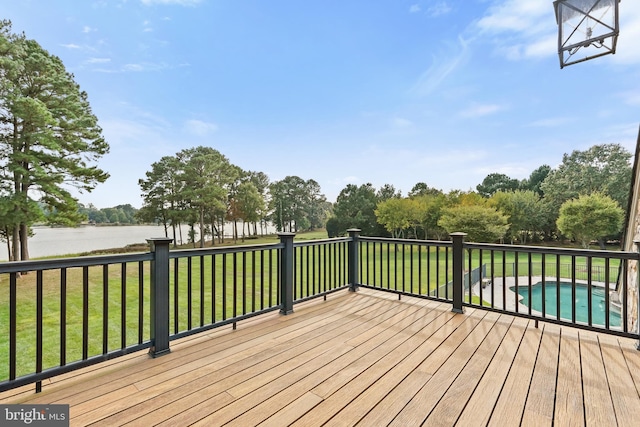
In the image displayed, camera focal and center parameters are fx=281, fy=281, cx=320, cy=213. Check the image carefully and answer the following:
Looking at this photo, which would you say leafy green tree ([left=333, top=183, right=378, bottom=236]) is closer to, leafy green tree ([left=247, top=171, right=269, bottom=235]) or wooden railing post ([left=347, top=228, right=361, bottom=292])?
leafy green tree ([left=247, top=171, right=269, bottom=235])

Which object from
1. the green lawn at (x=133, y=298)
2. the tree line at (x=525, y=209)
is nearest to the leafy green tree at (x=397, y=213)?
the tree line at (x=525, y=209)

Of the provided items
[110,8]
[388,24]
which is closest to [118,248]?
[110,8]

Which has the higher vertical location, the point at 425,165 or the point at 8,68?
the point at 8,68

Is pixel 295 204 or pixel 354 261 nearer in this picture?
pixel 354 261

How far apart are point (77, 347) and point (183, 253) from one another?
26.5ft

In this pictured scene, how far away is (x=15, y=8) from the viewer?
9.82m

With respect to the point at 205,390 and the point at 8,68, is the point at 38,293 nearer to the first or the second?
the point at 205,390

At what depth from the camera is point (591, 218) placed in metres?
19.5

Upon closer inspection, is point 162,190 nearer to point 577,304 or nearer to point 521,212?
point 577,304

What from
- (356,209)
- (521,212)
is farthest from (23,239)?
(521,212)

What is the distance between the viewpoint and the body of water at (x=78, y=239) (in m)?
16.0

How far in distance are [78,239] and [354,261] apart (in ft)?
71.1

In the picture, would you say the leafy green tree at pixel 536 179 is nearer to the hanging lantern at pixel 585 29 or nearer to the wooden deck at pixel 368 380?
the hanging lantern at pixel 585 29
